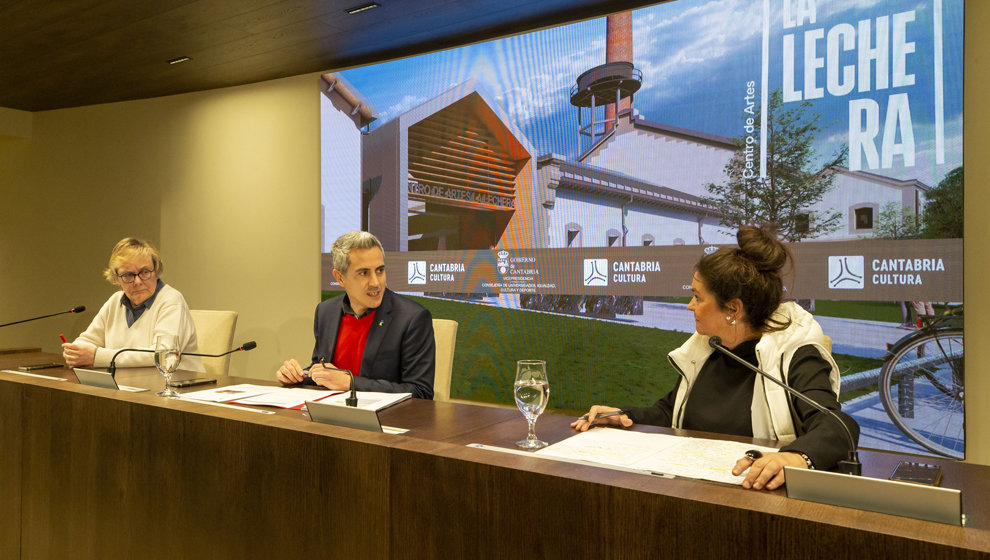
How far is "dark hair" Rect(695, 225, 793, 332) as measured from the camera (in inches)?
65.4

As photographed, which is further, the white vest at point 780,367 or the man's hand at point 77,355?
the man's hand at point 77,355

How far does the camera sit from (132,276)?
3.01 meters

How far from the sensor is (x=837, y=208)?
327 cm

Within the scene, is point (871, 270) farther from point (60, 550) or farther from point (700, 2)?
point (60, 550)

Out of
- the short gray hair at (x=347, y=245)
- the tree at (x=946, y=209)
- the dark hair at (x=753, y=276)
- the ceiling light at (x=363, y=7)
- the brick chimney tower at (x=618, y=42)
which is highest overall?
the ceiling light at (x=363, y=7)

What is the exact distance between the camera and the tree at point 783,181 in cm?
332

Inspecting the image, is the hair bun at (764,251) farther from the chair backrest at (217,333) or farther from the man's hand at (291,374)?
the chair backrest at (217,333)

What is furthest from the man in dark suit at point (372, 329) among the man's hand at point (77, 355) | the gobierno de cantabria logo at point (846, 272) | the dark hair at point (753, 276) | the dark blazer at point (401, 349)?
the gobierno de cantabria logo at point (846, 272)

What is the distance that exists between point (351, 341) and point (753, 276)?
1566 mm

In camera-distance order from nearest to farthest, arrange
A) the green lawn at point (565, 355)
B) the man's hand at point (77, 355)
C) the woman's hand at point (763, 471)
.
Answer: the woman's hand at point (763, 471) < the man's hand at point (77, 355) < the green lawn at point (565, 355)

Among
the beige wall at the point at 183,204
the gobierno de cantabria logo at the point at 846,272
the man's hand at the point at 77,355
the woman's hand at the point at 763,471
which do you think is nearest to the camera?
the woman's hand at the point at 763,471

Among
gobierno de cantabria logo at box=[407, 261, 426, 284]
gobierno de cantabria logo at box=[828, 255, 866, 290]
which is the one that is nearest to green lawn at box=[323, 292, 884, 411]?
gobierno de cantabria logo at box=[407, 261, 426, 284]

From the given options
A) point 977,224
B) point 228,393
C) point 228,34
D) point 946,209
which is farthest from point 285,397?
point 228,34

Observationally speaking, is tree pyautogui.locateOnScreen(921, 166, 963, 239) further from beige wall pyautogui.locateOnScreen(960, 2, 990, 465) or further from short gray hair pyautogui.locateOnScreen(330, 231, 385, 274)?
short gray hair pyautogui.locateOnScreen(330, 231, 385, 274)
